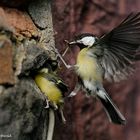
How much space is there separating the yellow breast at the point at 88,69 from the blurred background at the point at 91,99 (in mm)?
213

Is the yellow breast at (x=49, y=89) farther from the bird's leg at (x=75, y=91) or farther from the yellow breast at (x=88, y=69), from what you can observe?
the yellow breast at (x=88, y=69)

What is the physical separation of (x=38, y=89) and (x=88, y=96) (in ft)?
0.63

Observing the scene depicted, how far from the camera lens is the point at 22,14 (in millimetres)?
1491

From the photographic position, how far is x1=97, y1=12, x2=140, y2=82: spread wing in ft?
5.19

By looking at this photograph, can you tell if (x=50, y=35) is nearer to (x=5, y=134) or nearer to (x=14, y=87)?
(x=14, y=87)

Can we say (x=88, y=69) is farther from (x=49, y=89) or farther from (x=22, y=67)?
(x=22, y=67)

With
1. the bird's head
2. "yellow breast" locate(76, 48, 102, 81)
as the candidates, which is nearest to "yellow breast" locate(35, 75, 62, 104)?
the bird's head

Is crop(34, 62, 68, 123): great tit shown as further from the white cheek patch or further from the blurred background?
the white cheek patch

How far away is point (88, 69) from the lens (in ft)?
6.04

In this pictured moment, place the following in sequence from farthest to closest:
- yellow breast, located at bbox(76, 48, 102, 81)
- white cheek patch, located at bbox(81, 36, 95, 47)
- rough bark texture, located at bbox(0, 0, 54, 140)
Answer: yellow breast, located at bbox(76, 48, 102, 81), white cheek patch, located at bbox(81, 36, 95, 47), rough bark texture, located at bbox(0, 0, 54, 140)

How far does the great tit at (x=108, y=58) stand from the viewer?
5.12 feet

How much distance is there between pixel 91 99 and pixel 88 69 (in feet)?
0.99

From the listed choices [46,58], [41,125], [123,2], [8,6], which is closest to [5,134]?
[41,125]

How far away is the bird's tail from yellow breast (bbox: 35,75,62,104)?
0.17m
